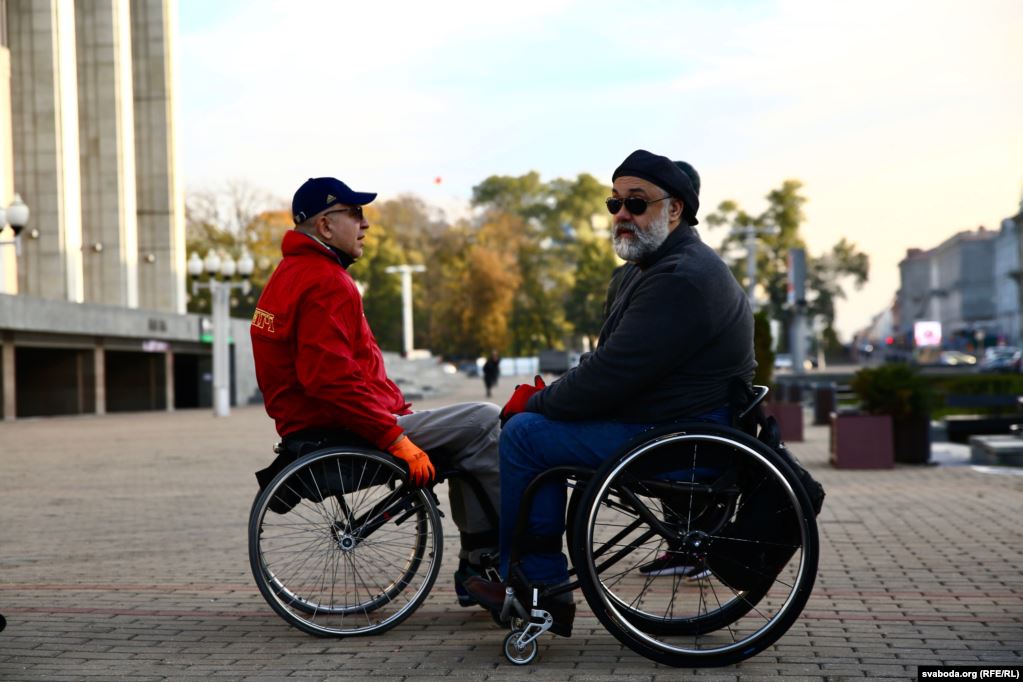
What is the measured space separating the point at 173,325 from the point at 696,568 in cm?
4534

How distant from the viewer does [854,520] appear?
380 inches

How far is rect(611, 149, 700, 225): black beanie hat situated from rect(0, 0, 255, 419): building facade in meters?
32.0

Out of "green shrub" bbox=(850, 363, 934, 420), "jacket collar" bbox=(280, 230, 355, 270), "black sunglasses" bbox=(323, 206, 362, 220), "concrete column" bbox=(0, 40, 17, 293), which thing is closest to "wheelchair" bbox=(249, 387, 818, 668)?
"jacket collar" bbox=(280, 230, 355, 270)

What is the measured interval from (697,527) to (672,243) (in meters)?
0.98

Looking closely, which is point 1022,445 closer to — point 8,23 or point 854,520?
point 854,520

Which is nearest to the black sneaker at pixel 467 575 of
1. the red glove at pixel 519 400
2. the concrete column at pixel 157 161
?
the red glove at pixel 519 400

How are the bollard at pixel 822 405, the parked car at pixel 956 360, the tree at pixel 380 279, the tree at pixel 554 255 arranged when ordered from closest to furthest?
the bollard at pixel 822 405 → the parked car at pixel 956 360 → the tree at pixel 380 279 → the tree at pixel 554 255

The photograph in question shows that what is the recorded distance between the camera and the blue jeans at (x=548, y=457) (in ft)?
15.8

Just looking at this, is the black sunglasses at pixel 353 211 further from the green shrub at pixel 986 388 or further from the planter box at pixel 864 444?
the green shrub at pixel 986 388

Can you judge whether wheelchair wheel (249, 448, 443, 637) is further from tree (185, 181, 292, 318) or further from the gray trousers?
tree (185, 181, 292, 318)

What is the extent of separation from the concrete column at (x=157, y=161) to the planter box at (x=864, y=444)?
141 ft

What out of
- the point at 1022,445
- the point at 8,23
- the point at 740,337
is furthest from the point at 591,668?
the point at 8,23

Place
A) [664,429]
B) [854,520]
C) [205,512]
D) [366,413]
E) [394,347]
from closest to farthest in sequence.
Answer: [664,429] < [366,413] < [854,520] < [205,512] < [394,347]

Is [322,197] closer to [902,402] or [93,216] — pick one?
[902,402]
